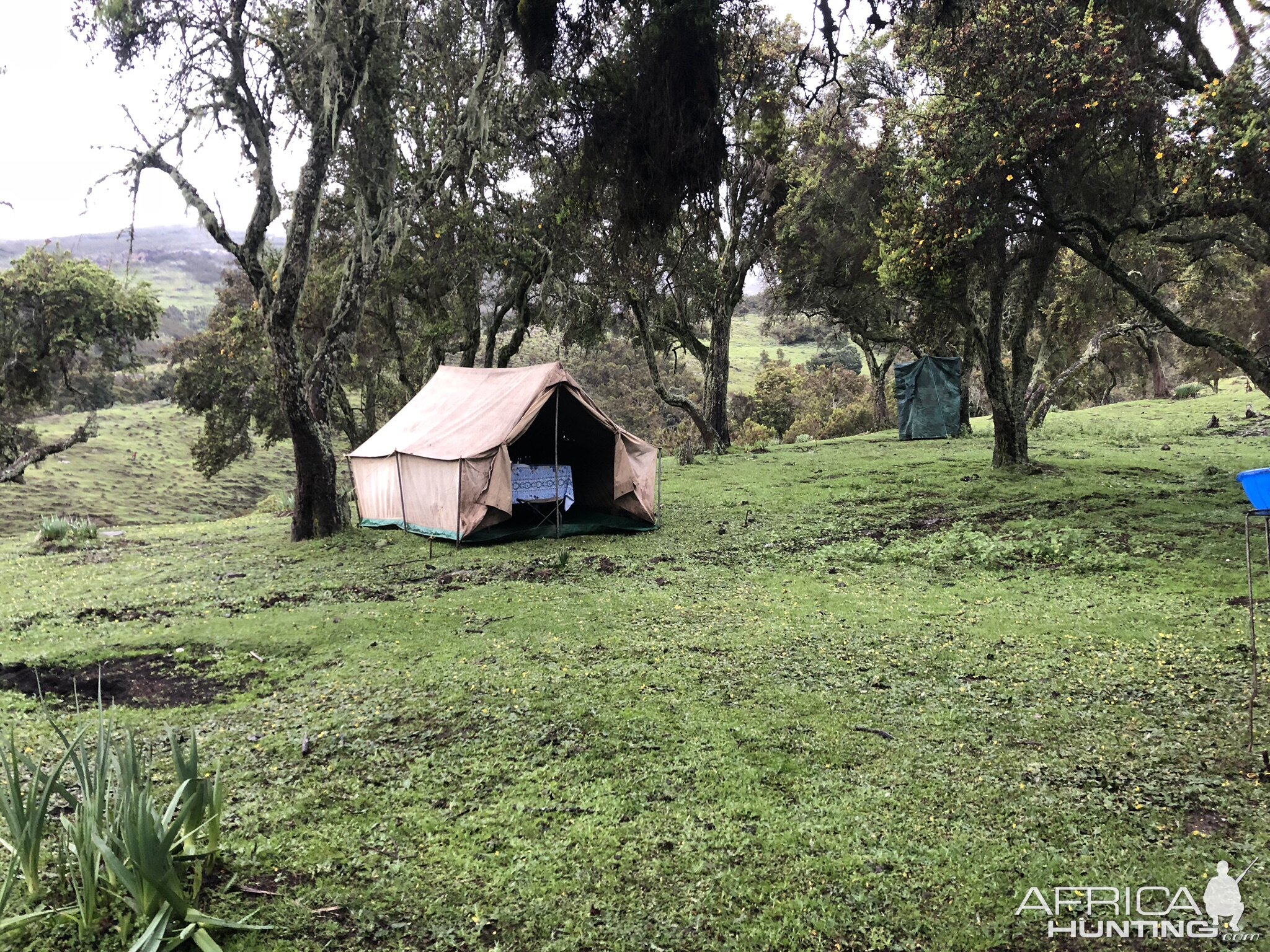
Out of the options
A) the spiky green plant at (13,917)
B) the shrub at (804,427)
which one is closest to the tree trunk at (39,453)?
the spiky green plant at (13,917)

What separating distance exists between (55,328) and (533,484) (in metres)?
15.4

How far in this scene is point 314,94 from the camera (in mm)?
10789

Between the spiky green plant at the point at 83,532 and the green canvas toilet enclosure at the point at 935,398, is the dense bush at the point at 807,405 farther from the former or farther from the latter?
the spiky green plant at the point at 83,532

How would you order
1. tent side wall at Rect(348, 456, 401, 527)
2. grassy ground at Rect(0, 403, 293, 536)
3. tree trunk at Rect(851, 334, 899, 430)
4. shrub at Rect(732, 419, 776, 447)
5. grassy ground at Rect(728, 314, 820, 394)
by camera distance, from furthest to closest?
grassy ground at Rect(728, 314, 820, 394) < shrub at Rect(732, 419, 776, 447) < grassy ground at Rect(0, 403, 293, 536) < tree trunk at Rect(851, 334, 899, 430) < tent side wall at Rect(348, 456, 401, 527)

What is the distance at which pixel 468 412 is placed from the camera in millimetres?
12039

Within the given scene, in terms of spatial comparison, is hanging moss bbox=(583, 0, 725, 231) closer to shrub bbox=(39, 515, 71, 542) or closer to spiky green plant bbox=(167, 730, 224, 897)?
spiky green plant bbox=(167, 730, 224, 897)

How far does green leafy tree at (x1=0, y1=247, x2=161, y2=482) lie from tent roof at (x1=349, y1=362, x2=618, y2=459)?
1169 cm

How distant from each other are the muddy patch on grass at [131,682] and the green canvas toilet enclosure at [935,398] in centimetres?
1953

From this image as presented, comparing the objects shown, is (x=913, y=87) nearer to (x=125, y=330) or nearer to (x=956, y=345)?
(x=956, y=345)

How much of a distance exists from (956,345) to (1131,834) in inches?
973

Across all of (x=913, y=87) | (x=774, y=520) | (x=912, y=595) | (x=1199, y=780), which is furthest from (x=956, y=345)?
(x=1199, y=780)

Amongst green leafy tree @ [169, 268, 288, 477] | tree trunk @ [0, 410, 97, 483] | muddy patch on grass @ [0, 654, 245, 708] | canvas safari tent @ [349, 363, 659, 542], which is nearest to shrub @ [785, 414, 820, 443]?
green leafy tree @ [169, 268, 288, 477]
